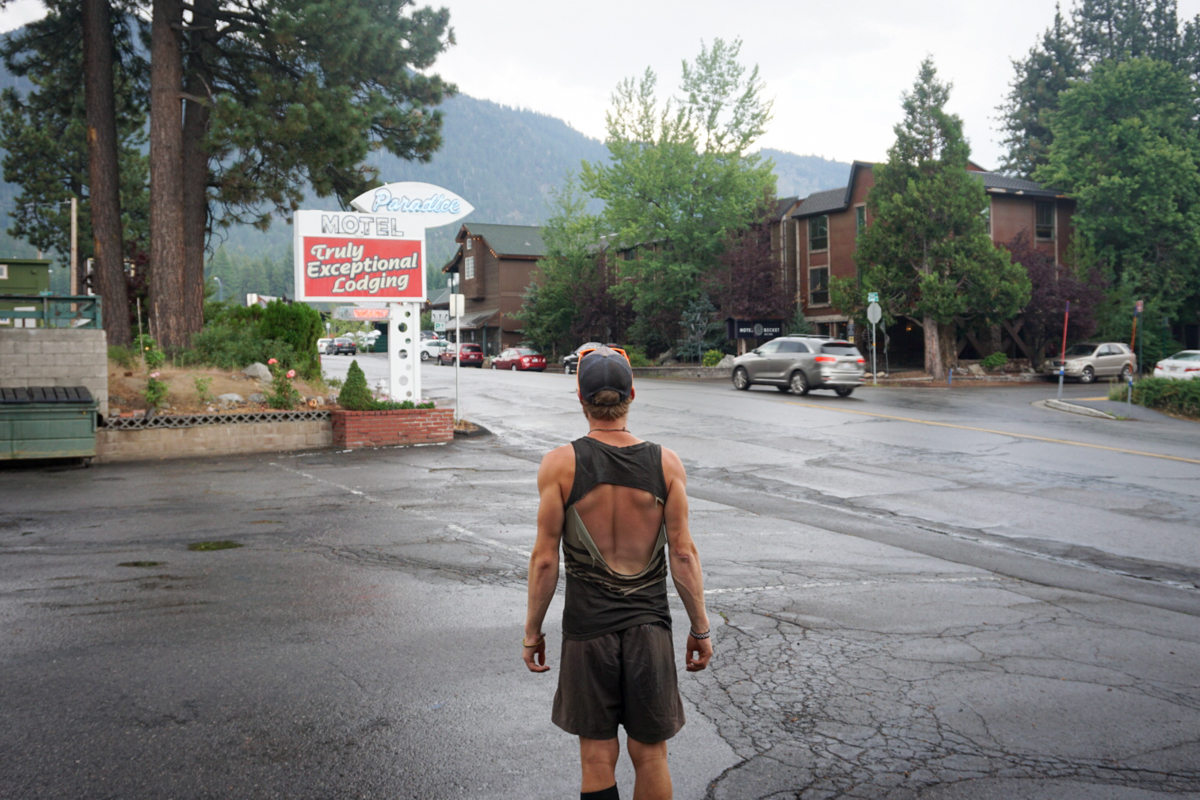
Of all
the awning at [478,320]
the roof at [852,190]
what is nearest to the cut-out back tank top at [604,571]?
the roof at [852,190]

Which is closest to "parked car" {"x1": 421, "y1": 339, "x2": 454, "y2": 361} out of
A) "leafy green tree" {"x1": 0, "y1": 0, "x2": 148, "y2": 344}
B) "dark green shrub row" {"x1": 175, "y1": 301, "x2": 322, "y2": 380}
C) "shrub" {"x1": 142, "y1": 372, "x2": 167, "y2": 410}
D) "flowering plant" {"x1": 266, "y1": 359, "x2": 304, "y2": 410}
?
"leafy green tree" {"x1": 0, "y1": 0, "x2": 148, "y2": 344}

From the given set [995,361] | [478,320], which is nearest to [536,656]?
[995,361]

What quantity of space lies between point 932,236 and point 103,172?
2774cm

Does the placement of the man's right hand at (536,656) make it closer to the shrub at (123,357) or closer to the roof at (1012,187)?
the shrub at (123,357)

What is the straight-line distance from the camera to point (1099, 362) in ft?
119

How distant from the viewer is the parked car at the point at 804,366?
87.6 ft

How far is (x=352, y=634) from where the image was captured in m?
5.75

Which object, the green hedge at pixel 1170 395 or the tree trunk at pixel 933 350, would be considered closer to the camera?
the green hedge at pixel 1170 395

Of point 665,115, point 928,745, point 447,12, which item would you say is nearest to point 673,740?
point 928,745

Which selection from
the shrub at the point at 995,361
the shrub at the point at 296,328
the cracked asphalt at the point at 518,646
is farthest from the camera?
the shrub at the point at 995,361

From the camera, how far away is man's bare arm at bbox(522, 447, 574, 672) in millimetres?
3186

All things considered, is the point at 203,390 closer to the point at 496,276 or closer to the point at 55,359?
the point at 55,359

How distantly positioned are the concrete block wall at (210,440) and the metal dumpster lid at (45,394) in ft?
2.92

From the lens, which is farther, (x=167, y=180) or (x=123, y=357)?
(x=167, y=180)
